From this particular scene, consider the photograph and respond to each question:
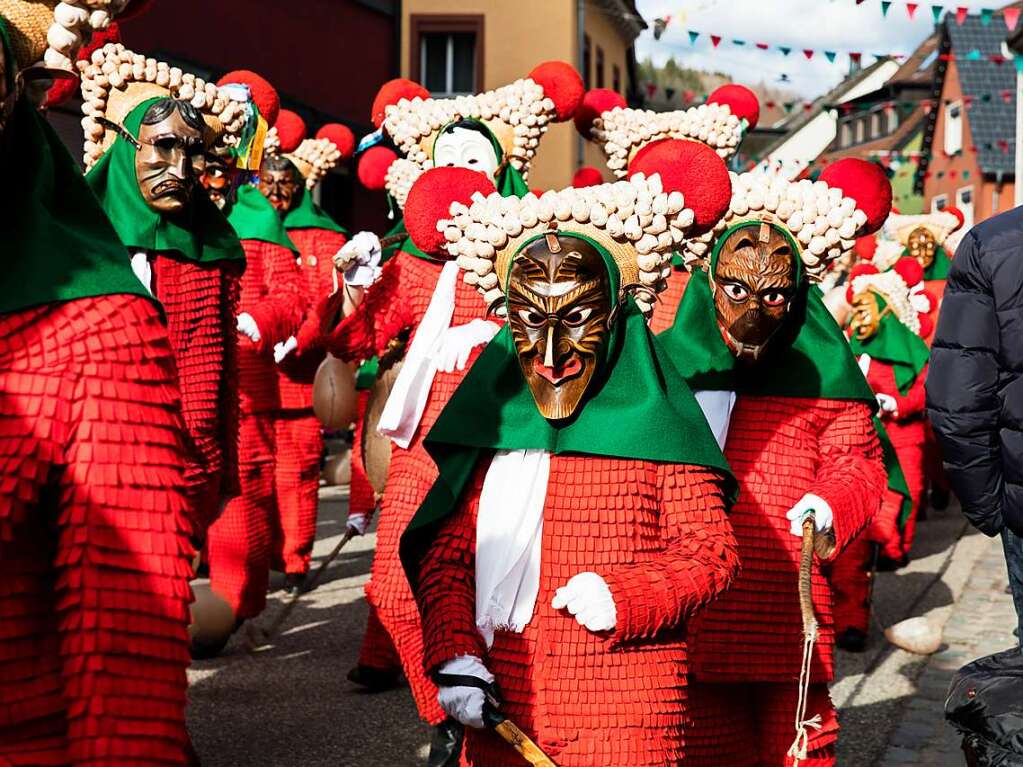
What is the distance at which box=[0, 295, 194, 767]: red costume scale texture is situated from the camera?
2.09m

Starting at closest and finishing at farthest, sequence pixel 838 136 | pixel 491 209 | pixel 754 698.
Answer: pixel 491 209 < pixel 754 698 < pixel 838 136

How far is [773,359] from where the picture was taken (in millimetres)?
4652

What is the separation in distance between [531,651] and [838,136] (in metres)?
52.4

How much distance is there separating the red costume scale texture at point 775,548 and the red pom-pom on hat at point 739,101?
3516 mm

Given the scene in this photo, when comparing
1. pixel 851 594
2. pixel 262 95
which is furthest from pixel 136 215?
pixel 851 594

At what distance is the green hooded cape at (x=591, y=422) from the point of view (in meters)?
3.37

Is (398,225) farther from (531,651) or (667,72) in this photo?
(667,72)

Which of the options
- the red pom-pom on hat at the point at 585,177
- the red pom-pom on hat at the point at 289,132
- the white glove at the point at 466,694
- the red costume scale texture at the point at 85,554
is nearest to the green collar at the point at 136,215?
the white glove at the point at 466,694

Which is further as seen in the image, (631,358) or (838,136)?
(838,136)

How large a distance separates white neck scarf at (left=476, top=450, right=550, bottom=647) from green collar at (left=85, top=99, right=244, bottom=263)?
7.75ft

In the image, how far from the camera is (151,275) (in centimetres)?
537

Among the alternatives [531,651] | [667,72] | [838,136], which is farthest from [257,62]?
[667,72]

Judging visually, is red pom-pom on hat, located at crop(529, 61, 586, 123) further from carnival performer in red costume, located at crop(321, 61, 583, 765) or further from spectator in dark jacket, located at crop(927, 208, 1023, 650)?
spectator in dark jacket, located at crop(927, 208, 1023, 650)

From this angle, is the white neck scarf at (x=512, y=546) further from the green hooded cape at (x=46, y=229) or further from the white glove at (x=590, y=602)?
the green hooded cape at (x=46, y=229)
